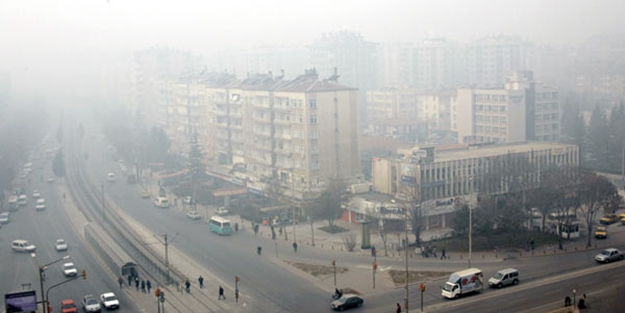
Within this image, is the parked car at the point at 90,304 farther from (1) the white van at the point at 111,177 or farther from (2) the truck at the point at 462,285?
(1) the white van at the point at 111,177

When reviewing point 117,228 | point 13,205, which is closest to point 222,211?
point 117,228

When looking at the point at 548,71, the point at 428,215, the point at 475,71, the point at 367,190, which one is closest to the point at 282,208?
the point at 367,190

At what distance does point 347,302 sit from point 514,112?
3226cm

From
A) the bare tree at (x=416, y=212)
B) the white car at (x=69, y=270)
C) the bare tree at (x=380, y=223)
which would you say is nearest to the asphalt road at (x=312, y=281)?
the bare tree at (x=416, y=212)

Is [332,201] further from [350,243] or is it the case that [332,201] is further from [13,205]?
[13,205]

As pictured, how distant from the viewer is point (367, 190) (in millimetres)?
31438

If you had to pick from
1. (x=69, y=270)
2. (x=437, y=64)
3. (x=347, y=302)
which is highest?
(x=437, y=64)

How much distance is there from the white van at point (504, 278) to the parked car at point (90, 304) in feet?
32.8

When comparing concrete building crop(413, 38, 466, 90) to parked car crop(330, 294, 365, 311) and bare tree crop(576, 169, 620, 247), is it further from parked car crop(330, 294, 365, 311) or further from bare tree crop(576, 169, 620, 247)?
parked car crop(330, 294, 365, 311)

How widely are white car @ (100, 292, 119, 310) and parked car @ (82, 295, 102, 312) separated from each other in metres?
0.27

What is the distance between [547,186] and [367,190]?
295 inches

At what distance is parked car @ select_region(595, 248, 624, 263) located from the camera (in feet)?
70.5

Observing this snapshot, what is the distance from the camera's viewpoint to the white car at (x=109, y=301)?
63.4 feet

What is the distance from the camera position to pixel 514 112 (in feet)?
156
